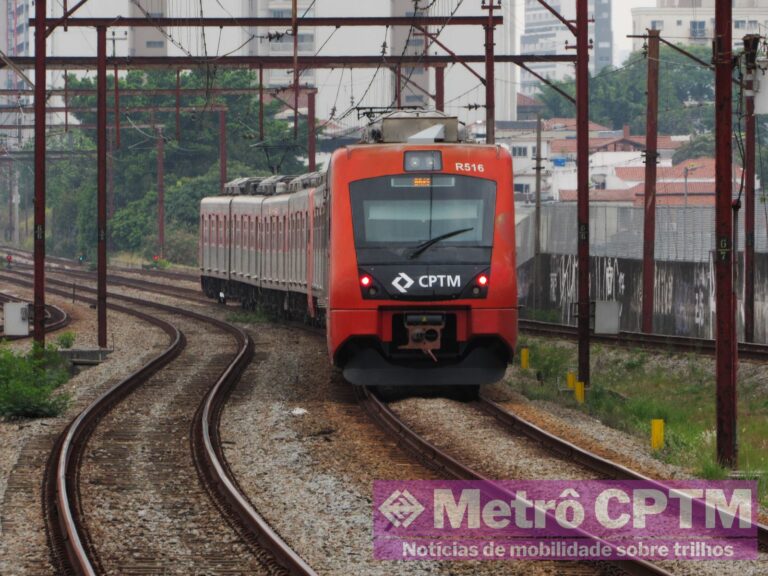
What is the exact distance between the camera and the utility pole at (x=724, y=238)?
15.8m

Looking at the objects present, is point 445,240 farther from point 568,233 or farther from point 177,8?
point 177,8

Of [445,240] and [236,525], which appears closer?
[236,525]

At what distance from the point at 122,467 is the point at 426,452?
3098 mm

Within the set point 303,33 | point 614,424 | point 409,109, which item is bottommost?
point 614,424

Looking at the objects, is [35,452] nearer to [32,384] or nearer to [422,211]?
[422,211]

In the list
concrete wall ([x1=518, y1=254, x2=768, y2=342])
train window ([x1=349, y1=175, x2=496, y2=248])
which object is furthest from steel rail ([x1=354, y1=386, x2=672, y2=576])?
concrete wall ([x1=518, y1=254, x2=768, y2=342])

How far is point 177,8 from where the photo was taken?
484ft

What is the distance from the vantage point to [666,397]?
25547 mm

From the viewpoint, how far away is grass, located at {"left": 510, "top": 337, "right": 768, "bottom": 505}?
1652 centimetres

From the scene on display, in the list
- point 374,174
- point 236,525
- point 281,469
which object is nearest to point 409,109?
point 374,174

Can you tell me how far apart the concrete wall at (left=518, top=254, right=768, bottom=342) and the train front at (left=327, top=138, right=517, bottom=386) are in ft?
47.9

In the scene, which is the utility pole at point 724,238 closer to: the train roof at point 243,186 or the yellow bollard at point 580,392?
the yellow bollard at point 580,392

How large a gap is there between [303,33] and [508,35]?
114 feet

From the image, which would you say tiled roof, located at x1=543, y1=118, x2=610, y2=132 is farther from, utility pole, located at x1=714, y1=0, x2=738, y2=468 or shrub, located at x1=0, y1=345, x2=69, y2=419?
utility pole, located at x1=714, y1=0, x2=738, y2=468
